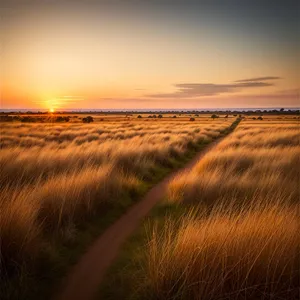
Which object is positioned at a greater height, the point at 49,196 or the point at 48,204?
the point at 49,196

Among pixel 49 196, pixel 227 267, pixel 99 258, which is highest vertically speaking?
pixel 49 196

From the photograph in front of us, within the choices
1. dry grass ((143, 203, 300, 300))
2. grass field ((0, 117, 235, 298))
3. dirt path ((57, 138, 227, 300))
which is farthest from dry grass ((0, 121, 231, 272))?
dry grass ((143, 203, 300, 300))

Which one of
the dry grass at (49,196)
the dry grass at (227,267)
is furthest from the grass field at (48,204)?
the dry grass at (227,267)

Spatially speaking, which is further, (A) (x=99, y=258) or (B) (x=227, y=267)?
(A) (x=99, y=258)

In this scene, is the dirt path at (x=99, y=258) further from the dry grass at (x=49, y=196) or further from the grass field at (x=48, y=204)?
the dry grass at (x=49, y=196)

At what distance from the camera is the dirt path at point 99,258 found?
14.2 feet

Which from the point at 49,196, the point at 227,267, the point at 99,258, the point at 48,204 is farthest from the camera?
the point at 49,196

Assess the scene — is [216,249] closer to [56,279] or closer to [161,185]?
[56,279]

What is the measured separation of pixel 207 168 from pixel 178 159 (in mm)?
5889

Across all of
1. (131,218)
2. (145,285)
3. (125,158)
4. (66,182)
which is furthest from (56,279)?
(125,158)

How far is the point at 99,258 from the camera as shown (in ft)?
17.3

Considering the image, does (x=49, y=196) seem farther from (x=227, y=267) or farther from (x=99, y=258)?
(x=227, y=267)

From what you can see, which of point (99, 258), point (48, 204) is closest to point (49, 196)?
point (48, 204)

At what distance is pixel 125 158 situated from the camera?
13383 mm
